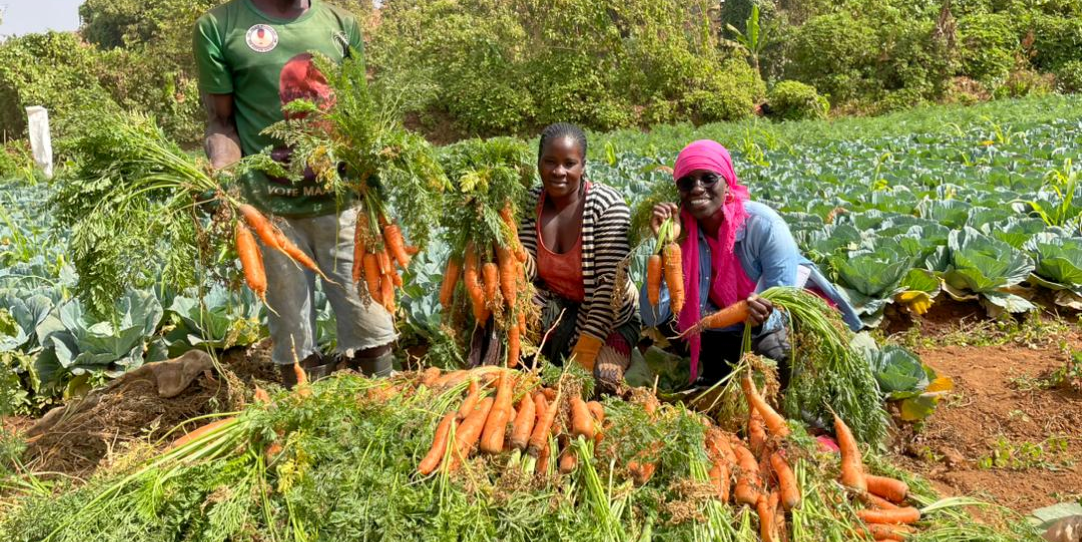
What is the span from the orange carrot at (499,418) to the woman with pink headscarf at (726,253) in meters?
1.02

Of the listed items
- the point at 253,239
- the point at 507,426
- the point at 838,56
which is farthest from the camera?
the point at 838,56

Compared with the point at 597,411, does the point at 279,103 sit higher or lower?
higher

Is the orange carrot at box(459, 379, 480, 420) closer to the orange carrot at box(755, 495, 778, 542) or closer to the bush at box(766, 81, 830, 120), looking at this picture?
the orange carrot at box(755, 495, 778, 542)

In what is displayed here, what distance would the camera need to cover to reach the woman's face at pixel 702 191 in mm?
3447

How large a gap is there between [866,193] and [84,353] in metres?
6.24

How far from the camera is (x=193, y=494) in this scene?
2336 mm

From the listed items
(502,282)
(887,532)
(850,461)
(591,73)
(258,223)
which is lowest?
(887,532)

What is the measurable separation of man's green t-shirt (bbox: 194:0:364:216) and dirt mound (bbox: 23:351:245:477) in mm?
906

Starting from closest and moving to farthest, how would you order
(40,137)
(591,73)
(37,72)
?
1. (40,137)
2. (591,73)
3. (37,72)

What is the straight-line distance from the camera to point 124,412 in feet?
12.5

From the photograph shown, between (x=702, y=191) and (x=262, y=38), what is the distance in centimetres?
195

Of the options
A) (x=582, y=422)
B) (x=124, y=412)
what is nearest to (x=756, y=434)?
(x=582, y=422)

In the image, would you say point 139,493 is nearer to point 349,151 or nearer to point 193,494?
point 193,494

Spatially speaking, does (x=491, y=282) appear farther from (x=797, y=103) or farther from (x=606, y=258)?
(x=797, y=103)
